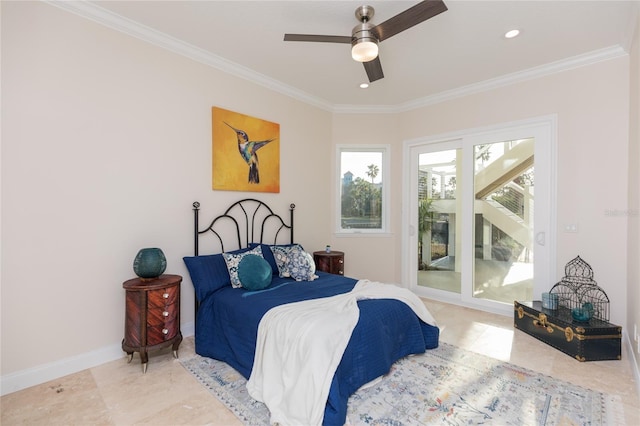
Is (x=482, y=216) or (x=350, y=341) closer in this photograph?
(x=350, y=341)

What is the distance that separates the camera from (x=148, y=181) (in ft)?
9.21

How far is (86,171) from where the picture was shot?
2.46 m

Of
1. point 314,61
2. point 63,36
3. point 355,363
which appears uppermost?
point 314,61

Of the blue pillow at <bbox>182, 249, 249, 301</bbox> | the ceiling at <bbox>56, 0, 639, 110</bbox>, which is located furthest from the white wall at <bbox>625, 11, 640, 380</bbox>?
the blue pillow at <bbox>182, 249, 249, 301</bbox>

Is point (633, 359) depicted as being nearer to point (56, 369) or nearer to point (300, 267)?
point (300, 267)

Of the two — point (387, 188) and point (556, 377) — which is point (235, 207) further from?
point (556, 377)

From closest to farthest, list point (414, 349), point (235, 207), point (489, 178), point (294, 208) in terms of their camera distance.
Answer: point (414, 349) → point (235, 207) → point (489, 178) → point (294, 208)

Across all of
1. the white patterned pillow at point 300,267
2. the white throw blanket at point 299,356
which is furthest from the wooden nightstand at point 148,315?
the white patterned pillow at point 300,267

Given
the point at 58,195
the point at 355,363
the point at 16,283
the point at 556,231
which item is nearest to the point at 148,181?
the point at 58,195

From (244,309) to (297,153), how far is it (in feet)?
8.05

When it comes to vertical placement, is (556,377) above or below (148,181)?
below

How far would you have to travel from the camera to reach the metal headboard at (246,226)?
3285mm

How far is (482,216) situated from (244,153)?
3.10 metres

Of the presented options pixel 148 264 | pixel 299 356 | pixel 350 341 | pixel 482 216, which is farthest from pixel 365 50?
pixel 482 216
